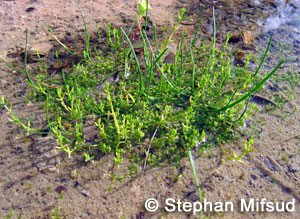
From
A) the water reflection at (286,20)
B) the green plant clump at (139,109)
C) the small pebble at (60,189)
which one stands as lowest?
the small pebble at (60,189)

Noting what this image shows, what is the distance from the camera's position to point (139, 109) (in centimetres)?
200

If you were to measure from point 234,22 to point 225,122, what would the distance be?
1478 mm

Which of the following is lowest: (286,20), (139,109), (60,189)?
(60,189)

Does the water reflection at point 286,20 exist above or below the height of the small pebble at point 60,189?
above

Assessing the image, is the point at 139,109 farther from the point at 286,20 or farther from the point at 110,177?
the point at 286,20

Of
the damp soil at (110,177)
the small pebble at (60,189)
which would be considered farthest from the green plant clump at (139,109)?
the small pebble at (60,189)

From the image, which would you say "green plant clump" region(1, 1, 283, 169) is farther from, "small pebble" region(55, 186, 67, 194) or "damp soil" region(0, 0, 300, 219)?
"small pebble" region(55, 186, 67, 194)

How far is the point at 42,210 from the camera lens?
151cm

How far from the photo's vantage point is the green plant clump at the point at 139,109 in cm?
176

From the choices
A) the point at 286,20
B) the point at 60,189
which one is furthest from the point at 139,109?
the point at 286,20

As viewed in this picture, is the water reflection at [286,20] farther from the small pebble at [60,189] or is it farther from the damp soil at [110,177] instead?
the small pebble at [60,189]

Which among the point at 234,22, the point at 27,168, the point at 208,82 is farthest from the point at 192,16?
the point at 27,168

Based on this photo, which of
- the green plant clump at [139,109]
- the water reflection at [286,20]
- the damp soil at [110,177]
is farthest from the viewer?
the water reflection at [286,20]

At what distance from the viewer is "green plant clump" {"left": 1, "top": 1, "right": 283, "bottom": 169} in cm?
176
